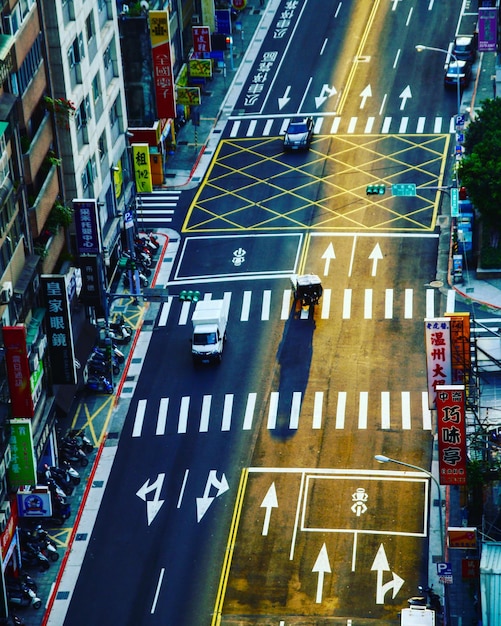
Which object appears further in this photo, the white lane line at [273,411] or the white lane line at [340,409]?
the white lane line at [273,411]

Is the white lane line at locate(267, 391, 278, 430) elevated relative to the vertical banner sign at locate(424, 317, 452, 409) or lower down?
lower down

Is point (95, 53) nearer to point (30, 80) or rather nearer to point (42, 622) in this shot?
point (30, 80)

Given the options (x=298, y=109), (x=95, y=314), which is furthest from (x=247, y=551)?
(x=298, y=109)

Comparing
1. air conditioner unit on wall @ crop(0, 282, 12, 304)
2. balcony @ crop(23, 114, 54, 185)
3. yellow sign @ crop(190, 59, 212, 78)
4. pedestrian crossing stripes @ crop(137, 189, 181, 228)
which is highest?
balcony @ crop(23, 114, 54, 185)

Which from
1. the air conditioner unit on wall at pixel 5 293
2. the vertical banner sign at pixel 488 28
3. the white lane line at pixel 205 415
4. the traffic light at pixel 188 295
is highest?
the air conditioner unit on wall at pixel 5 293

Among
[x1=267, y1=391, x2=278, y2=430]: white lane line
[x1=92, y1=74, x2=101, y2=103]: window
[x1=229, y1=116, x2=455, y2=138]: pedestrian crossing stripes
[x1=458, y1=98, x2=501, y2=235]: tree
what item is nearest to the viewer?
[x1=267, y1=391, x2=278, y2=430]: white lane line

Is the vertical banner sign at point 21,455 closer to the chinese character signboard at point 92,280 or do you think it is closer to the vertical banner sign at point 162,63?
the chinese character signboard at point 92,280

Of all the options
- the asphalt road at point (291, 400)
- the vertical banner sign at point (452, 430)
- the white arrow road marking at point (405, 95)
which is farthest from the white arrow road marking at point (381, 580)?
the white arrow road marking at point (405, 95)

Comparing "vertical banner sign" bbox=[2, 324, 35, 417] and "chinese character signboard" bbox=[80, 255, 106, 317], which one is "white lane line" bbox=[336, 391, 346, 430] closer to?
"chinese character signboard" bbox=[80, 255, 106, 317]

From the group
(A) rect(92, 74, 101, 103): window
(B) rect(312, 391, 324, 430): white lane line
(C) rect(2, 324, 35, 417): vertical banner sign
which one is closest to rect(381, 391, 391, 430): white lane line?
(B) rect(312, 391, 324, 430): white lane line
